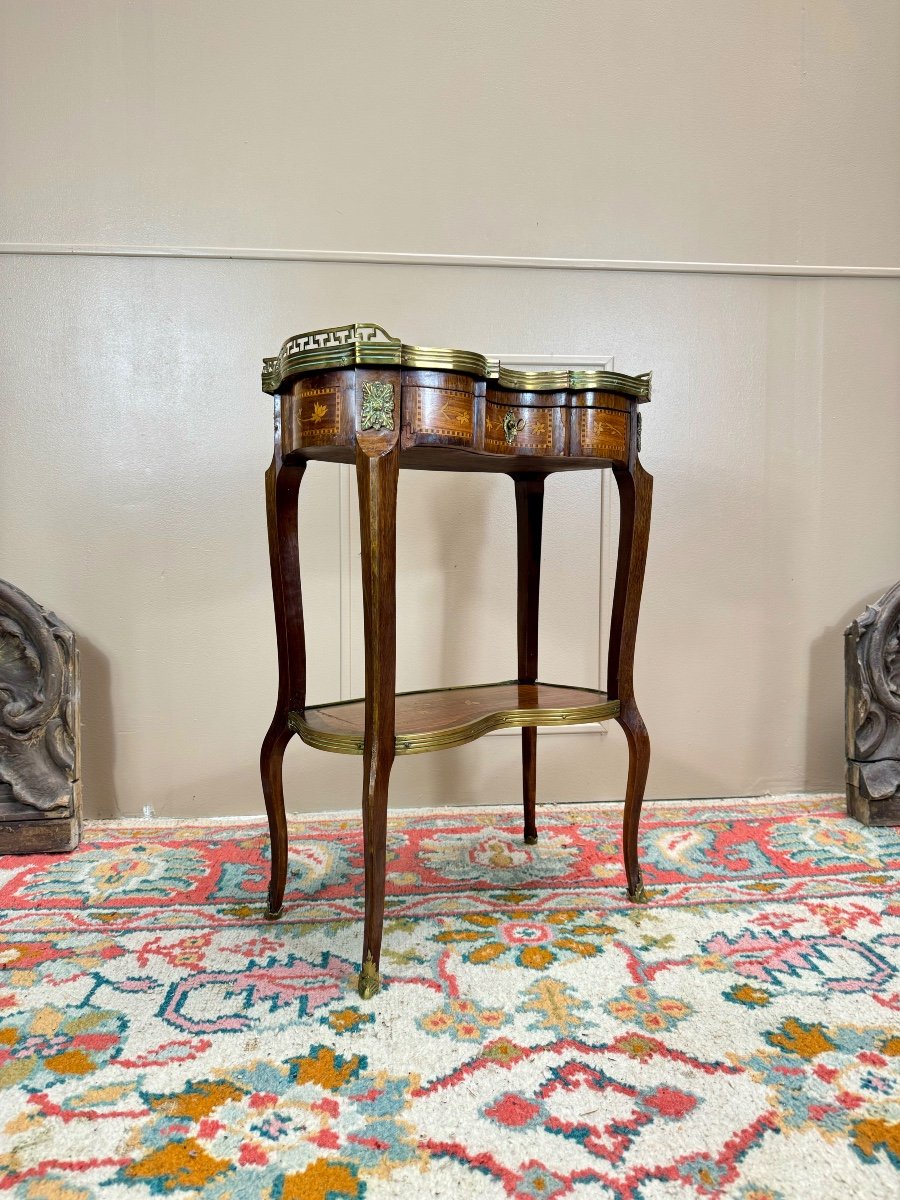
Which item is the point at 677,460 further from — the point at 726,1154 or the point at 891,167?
the point at 726,1154

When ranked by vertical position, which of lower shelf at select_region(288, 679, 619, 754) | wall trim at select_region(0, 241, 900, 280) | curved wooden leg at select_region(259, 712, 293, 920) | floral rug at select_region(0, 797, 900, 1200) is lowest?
floral rug at select_region(0, 797, 900, 1200)

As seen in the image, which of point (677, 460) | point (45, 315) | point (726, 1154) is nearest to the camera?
point (726, 1154)

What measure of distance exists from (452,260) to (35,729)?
206 cm

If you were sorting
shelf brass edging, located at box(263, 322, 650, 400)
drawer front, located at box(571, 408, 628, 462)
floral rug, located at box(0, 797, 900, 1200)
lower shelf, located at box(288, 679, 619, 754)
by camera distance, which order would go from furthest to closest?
drawer front, located at box(571, 408, 628, 462)
lower shelf, located at box(288, 679, 619, 754)
shelf brass edging, located at box(263, 322, 650, 400)
floral rug, located at box(0, 797, 900, 1200)

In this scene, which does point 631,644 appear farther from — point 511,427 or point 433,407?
point 433,407

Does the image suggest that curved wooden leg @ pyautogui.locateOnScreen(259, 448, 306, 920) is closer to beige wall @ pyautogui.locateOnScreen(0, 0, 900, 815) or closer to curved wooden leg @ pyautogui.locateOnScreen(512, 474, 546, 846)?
curved wooden leg @ pyautogui.locateOnScreen(512, 474, 546, 846)

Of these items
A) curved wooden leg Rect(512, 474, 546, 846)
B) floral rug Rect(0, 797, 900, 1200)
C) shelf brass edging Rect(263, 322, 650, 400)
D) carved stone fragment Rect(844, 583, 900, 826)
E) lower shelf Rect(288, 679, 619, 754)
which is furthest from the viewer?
carved stone fragment Rect(844, 583, 900, 826)

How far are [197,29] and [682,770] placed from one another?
309 centimetres

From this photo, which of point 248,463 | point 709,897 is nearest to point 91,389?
point 248,463

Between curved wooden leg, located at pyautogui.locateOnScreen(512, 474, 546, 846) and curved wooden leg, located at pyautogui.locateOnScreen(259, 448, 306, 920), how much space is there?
745 mm

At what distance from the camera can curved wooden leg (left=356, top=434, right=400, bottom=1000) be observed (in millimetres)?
1638

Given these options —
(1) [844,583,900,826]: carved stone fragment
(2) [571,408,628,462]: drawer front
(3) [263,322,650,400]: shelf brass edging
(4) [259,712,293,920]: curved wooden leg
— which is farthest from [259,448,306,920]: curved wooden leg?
(1) [844,583,900,826]: carved stone fragment

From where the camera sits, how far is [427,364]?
1.64 metres

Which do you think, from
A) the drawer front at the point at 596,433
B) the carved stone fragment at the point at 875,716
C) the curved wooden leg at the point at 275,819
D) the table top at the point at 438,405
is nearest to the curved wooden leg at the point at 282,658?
the curved wooden leg at the point at 275,819
